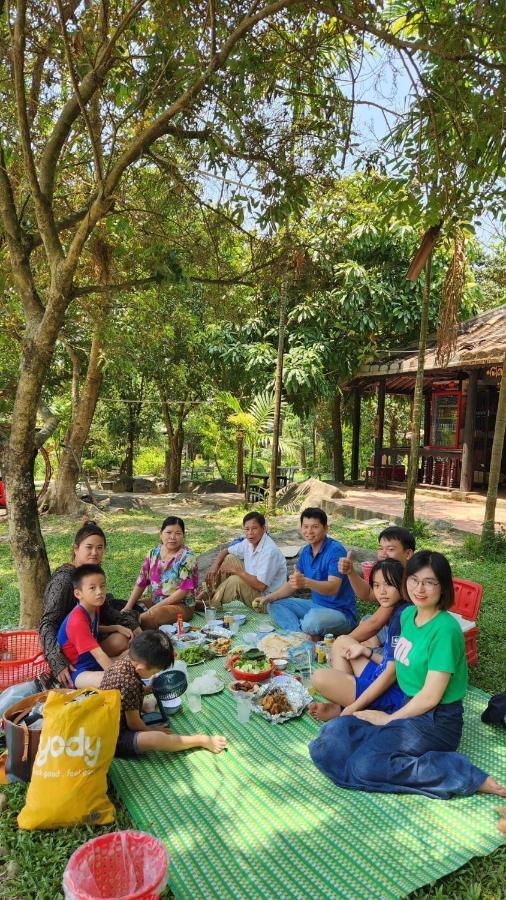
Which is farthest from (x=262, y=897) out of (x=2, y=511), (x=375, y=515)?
(x=2, y=511)

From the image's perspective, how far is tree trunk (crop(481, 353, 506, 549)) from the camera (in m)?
7.50

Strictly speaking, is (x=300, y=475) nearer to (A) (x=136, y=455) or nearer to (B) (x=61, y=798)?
(A) (x=136, y=455)

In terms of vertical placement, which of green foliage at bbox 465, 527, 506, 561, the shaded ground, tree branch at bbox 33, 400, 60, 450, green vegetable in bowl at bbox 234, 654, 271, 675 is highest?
tree branch at bbox 33, 400, 60, 450

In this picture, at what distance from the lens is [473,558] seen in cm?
782

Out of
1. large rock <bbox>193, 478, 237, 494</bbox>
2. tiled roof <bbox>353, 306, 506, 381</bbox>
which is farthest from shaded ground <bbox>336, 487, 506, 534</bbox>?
large rock <bbox>193, 478, 237, 494</bbox>

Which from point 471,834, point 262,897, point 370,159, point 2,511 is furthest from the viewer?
point 2,511

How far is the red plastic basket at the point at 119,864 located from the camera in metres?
2.06

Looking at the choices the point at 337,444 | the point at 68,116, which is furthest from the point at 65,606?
the point at 337,444

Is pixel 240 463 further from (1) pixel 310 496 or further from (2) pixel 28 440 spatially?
(2) pixel 28 440

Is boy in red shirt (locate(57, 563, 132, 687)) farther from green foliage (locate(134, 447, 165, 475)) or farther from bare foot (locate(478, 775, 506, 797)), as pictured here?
green foliage (locate(134, 447, 165, 475))

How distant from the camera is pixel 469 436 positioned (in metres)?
11.8

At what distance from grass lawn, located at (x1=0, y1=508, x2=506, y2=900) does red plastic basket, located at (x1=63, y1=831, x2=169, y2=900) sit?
0.24m

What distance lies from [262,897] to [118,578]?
540cm

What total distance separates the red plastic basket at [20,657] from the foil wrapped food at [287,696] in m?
1.36
